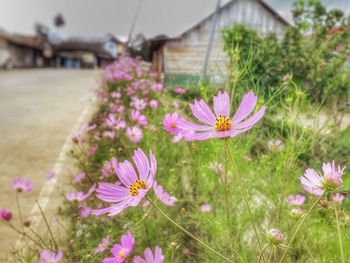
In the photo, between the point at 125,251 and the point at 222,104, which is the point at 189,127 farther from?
the point at 125,251

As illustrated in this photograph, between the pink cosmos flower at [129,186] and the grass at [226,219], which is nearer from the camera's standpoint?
the pink cosmos flower at [129,186]

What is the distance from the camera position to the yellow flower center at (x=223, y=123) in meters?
0.72

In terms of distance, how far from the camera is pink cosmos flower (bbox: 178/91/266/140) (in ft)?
2.25

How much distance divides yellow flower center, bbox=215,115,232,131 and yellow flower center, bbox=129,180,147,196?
17cm

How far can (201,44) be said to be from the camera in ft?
7.18

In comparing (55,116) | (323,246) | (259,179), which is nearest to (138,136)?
(259,179)

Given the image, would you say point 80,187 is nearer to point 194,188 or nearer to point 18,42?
point 194,188

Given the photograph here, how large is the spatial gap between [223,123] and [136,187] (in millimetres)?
198

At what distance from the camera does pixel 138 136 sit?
1.88 meters

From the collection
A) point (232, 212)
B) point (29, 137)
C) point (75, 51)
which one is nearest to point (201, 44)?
point (232, 212)

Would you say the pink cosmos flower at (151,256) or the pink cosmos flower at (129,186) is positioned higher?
the pink cosmos flower at (129,186)

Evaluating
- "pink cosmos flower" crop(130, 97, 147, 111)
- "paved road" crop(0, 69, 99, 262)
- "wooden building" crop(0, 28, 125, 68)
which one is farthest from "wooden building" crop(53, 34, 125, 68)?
"pink cosmos flower" crop(130, 97, 147, 111)

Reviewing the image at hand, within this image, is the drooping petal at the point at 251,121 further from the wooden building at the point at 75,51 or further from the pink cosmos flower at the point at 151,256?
the wooden building at the point at 75,51

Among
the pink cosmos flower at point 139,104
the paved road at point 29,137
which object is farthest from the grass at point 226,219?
the paved road at point 29,137
